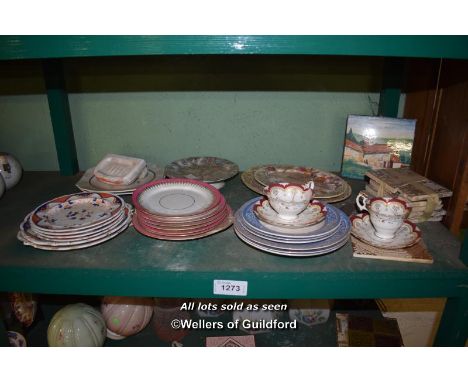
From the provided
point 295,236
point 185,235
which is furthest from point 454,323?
point 185,235

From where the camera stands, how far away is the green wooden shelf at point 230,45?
798 millimetres

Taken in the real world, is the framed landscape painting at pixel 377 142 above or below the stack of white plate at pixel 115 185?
above

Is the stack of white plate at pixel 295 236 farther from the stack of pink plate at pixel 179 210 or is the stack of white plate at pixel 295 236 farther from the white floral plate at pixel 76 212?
the white floral plate at pixel 76 212

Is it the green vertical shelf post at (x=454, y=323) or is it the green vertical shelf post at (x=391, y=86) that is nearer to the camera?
the green vertical shelf post at (x=454, y=323)

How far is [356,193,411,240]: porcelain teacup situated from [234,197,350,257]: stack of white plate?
0.24ft

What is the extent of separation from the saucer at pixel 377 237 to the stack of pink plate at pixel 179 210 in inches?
13.4

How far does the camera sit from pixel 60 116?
1314 mm

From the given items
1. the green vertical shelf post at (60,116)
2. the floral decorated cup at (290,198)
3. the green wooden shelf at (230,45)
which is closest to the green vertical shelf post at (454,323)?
the floral decorated cup at (290,198)

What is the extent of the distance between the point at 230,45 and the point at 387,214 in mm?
543

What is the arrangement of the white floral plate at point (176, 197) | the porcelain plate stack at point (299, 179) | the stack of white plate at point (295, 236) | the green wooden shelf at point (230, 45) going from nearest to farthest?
the green wooden shelf at point (230, 45) → the stack of white plate at point (295, 236) → the white floral plate at point (176, 197) → the porcelain plate stack at point (299, 179)

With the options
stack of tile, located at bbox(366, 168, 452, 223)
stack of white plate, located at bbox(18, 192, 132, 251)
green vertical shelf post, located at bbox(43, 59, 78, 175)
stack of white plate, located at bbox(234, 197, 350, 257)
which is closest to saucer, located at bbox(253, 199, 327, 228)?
stack of white plate, located at bbox(234, 197, 350, 257)

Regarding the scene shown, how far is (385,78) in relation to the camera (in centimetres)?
129

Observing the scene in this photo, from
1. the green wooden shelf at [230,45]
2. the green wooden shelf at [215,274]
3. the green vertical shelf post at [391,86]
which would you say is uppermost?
the green wooden shelf at [230,45]

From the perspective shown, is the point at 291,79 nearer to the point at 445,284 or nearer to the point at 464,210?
the point at 464,210
